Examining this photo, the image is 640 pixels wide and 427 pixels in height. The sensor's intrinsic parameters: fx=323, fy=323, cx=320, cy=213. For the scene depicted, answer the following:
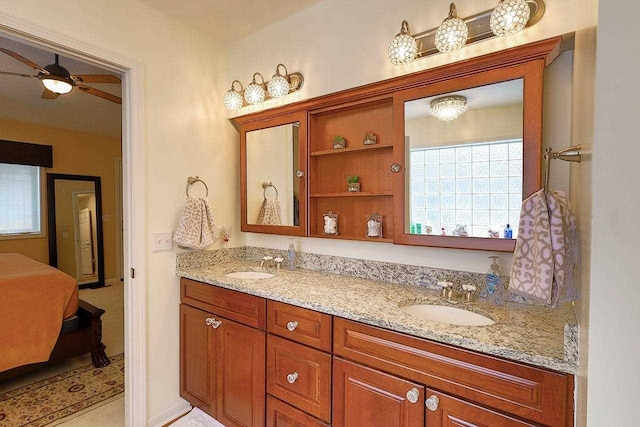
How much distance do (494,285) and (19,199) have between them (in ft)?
19.6

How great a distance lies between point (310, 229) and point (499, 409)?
127 cm

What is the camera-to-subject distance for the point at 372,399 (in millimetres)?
1239

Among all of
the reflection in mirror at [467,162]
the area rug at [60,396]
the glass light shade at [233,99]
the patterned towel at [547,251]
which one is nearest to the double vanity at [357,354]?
the patterned towel at [547,251]

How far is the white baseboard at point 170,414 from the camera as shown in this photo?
1975 millimetres

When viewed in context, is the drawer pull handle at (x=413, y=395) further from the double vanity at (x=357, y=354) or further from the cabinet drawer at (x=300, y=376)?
the cabinet drawer at (x=300, y=376)

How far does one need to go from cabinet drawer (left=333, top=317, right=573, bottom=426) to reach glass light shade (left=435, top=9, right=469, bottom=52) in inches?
48.4

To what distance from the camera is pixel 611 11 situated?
0.52 m

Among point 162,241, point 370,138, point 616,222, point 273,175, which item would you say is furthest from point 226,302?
point 616,222

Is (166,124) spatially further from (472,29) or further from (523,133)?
(523,133)

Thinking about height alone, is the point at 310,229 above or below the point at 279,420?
above

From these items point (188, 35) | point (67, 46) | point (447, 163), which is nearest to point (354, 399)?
point (447, 163)

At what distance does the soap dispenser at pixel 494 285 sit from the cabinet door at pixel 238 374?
3.55ft

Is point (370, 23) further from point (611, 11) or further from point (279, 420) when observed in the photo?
point (279, 420)

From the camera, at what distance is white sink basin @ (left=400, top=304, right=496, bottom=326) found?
4.43 feet
